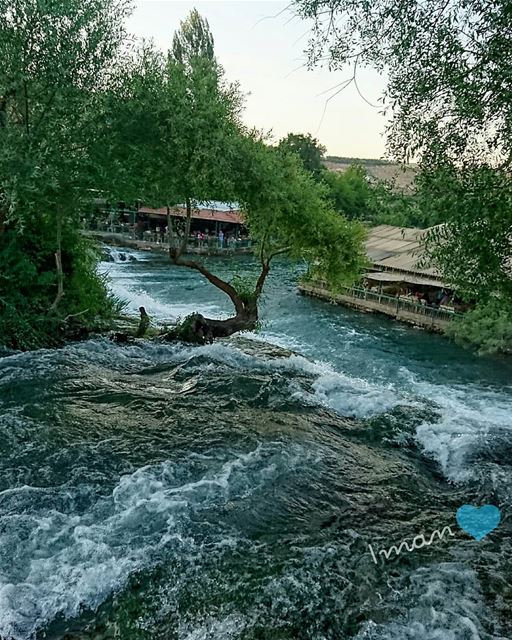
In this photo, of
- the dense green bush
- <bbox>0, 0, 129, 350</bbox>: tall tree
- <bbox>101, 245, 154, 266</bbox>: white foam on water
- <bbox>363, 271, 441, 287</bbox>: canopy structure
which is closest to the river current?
the dense green bush

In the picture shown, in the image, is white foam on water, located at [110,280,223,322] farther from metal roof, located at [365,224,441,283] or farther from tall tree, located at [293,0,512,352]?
tall tree, located at [293,0,512,352]

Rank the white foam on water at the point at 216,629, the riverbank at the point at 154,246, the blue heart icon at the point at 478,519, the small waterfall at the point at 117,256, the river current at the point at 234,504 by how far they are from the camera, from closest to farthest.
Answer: the white foam on water at the point at 216,629 < the river current at the point at 234,504 < the blue heart icon at the point at 478,519 < the small waterfall at the point at 117,256 < the riverbank at the point at 154,246

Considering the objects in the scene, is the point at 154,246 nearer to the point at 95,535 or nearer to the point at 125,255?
the point at 125,255

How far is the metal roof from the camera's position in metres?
29.9

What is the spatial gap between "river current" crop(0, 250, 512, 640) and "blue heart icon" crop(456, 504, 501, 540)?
0.11 m

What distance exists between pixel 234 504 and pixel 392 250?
94.7 feet

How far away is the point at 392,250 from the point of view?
33500 millimetres

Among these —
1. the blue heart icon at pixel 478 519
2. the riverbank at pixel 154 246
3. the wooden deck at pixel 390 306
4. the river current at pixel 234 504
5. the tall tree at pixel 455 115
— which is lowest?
the wooden deck at pixel 390 306

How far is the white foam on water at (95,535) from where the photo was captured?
4996 mm

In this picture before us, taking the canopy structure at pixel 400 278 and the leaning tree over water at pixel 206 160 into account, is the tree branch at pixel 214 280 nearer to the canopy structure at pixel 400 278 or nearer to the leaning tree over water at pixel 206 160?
the leaning tree over water at pixel 206 160

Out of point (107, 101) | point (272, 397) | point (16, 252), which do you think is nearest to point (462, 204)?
point (272, 397)

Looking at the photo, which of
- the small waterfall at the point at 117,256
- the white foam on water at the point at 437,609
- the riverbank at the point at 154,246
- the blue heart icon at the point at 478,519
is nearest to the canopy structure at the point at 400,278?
the riverbank at the point at 154,246

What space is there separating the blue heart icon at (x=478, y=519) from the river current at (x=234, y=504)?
0.11 m

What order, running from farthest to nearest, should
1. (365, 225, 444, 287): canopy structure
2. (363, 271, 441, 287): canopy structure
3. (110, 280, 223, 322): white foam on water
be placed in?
1. (365, 225, 444, 287): canopy structure
2. (363, 271, 441, 287): canopy structure
3. (110, 280, 223, 322): white foam on water
